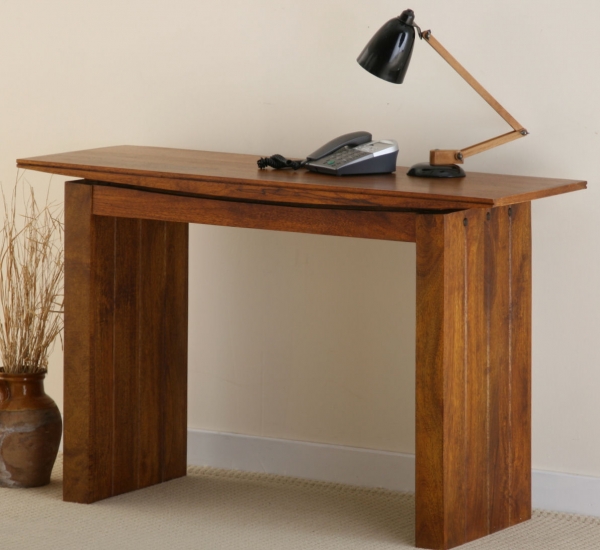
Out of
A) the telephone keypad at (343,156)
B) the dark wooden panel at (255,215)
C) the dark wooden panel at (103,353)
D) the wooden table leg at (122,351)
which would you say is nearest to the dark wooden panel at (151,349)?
the wooden table leg at (122,351)

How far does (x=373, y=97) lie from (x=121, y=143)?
767mm

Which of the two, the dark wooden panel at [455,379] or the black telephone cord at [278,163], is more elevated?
the black telephone cord at [278,163]

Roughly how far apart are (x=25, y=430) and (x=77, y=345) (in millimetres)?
294

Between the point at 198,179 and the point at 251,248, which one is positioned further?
the point at 251,248

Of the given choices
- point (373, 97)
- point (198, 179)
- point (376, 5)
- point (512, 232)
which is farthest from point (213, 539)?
point (376, 5)

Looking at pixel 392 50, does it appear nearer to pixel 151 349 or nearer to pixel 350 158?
pixel 350 158

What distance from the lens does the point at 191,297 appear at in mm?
3080

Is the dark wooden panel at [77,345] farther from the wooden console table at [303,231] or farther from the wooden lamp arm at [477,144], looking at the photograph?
the wooden lamp arm at [477,144]

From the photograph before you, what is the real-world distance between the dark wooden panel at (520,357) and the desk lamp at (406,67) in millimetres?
172

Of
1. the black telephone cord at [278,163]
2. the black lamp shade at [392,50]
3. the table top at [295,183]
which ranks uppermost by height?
the black lamp shade at [392,50]

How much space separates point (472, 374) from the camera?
94.0 inches

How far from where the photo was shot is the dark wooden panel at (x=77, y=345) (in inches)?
102

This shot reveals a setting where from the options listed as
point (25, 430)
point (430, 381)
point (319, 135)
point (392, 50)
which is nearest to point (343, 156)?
point (392, 50)

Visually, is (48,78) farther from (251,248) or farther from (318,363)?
(318,363)
